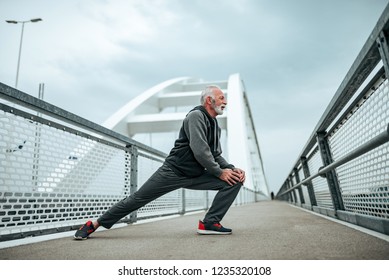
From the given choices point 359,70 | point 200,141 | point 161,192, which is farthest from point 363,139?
point 161,192

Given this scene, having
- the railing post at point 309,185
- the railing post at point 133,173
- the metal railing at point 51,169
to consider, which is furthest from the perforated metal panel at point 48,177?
the railing post at point 309,185

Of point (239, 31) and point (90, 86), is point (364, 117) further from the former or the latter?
point (90, 86)

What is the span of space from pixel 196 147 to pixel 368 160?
967 millimetres

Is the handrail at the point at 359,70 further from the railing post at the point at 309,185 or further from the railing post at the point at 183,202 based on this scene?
the railing post at the point at 183,202

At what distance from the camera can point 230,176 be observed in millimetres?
1821

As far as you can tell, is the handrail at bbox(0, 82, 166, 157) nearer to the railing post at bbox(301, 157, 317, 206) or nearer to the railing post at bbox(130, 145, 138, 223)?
the railing post at bbox(130, 145, 138, 223)

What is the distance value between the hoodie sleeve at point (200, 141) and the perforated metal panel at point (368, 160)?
0.83 m

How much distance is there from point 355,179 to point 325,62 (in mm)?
782

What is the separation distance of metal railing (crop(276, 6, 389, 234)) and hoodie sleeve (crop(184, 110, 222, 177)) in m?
0.75

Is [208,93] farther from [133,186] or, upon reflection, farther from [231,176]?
[133,186]

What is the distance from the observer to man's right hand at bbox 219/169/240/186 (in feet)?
5.93

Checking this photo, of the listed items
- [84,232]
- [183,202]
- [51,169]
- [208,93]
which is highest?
[208,93]

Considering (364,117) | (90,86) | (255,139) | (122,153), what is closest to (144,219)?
(122,153)

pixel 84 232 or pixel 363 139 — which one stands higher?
pixel 363 139
